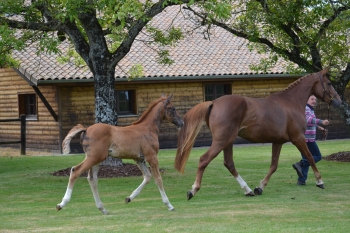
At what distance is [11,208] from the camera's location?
11898 millimetres

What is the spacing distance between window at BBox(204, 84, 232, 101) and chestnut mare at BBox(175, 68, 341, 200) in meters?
15.6

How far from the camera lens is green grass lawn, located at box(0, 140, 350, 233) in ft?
31.2

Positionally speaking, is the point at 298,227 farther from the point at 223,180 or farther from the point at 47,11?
the point at 47,11

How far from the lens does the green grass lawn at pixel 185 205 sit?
952 centimetres

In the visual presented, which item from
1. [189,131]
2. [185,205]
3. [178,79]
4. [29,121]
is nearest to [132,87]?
[178,79]

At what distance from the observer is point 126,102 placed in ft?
93.0

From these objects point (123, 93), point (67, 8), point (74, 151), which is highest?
point (67, 8)

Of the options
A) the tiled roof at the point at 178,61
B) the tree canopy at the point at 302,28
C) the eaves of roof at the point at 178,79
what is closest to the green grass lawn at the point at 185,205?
the tree canopy at the point at 302,28

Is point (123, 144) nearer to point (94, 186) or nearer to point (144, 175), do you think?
point (144, 175)

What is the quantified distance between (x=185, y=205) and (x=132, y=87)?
16632mm

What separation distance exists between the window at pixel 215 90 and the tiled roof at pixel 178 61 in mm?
947

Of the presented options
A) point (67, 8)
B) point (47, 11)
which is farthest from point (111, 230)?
point (47, 11)

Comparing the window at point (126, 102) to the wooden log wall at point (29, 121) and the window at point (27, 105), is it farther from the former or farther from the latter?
the window at point (27, 105)

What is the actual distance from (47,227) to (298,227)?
345 cm
